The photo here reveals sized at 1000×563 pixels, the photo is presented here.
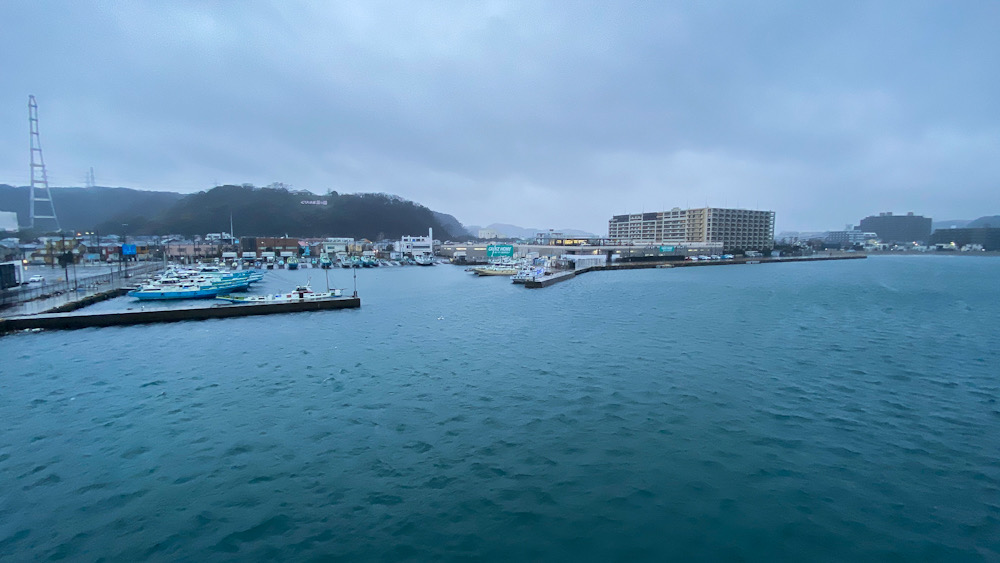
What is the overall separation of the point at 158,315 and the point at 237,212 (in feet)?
309

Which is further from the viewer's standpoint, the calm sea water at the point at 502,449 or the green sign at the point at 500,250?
the green sign at the point at 500,250

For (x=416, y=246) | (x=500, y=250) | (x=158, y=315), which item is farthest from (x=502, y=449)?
(x=416, y=246)

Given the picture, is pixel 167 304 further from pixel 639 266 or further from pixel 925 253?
pixel 925 253

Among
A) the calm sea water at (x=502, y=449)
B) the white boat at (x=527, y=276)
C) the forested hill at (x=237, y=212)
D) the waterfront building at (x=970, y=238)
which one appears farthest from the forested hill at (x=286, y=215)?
the waterfront building at (x=970, y=238)

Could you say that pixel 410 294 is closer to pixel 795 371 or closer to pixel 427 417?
pixel 427 417

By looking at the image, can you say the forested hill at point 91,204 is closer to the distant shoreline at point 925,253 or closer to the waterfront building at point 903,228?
the distant shoreline at point 925,253

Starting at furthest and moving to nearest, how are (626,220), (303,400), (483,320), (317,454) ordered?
(626,220)
(483,320)
(303,400)
(317,454)

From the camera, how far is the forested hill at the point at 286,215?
3590 inches

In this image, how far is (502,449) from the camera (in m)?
7.07

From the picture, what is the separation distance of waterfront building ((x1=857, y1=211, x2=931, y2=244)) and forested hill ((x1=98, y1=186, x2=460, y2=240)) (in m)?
163

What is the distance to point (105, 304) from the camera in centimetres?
2247

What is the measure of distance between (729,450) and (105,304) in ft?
99.3

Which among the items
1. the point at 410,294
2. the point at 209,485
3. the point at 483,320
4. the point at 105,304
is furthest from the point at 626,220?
the point at 209,485

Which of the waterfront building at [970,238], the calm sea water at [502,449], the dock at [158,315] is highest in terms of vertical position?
the waterfront building at [970,238]
